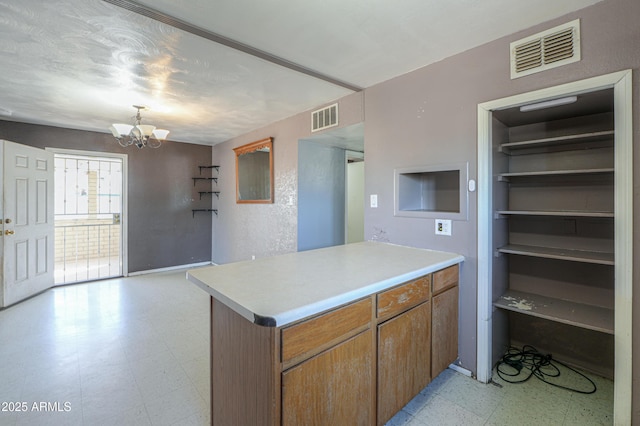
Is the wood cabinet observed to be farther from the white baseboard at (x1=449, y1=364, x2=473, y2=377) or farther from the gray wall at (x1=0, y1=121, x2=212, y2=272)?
the gray wall at (x1=0, y1=121, x2=212, y2=272)

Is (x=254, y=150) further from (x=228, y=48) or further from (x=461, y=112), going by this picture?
(x=461, y=112)

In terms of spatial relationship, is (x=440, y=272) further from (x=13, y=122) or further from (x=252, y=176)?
(x=13, y=122)

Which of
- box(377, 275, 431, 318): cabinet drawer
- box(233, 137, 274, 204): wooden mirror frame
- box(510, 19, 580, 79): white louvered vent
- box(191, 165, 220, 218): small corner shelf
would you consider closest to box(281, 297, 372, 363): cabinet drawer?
box(377, 275, 431, 318): cabinet drawer

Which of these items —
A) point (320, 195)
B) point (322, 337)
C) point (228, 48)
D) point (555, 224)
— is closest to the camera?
point (322, 337)

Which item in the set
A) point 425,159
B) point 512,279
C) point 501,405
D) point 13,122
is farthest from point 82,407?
point 13,122

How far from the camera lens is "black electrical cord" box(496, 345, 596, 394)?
2082 millimetres

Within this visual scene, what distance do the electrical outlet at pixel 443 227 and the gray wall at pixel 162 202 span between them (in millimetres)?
4788

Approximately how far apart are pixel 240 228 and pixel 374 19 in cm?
391

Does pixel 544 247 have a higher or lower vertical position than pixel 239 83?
lower

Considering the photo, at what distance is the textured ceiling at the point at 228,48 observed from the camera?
167cm

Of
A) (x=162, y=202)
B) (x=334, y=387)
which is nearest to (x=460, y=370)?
(x=334, y=387)

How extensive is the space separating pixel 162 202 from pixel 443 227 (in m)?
4.92

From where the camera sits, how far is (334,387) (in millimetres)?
1239

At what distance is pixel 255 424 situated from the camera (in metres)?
1.17
